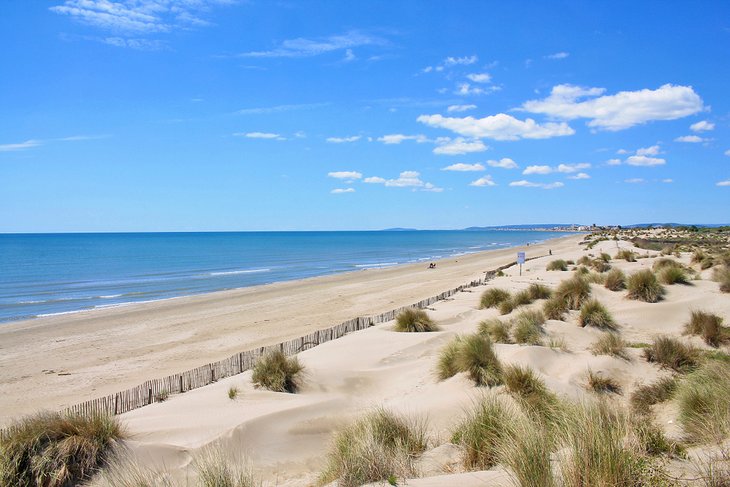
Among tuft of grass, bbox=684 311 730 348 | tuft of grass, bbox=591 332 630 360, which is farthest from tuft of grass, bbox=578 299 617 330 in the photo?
tuft of grass, bbox=591 332 630 360

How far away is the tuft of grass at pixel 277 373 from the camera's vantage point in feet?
33.5

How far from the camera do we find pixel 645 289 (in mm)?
17125

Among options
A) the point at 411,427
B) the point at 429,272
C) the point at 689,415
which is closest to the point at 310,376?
the point at 411,427

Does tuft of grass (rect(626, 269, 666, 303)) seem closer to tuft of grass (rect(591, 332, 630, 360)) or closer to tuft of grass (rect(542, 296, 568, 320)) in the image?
tuft of grass (rect(542, 296, 568, 320))

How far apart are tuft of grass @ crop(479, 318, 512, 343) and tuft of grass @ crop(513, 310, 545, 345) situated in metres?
0.25

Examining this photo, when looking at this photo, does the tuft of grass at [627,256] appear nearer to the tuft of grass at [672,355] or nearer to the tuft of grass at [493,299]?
the tuft of grass at [493,299]

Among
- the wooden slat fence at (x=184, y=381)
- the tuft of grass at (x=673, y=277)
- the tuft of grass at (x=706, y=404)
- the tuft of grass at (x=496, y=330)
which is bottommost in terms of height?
the wooden slat fence at (x=184, y=381)

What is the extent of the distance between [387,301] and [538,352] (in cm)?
1828

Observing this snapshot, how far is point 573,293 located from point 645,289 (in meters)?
2.67

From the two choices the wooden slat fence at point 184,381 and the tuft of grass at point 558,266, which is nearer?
the wooden slat fence at point 184,381

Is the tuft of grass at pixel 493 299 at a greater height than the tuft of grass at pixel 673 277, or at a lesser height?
lesser

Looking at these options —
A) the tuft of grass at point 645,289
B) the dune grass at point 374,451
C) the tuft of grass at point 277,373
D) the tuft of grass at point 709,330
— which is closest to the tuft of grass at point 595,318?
the tuft of grass at point 709,330

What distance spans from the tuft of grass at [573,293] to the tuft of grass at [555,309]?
283 mm

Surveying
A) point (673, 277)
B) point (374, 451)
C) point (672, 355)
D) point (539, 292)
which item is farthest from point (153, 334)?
point (673, 277)
